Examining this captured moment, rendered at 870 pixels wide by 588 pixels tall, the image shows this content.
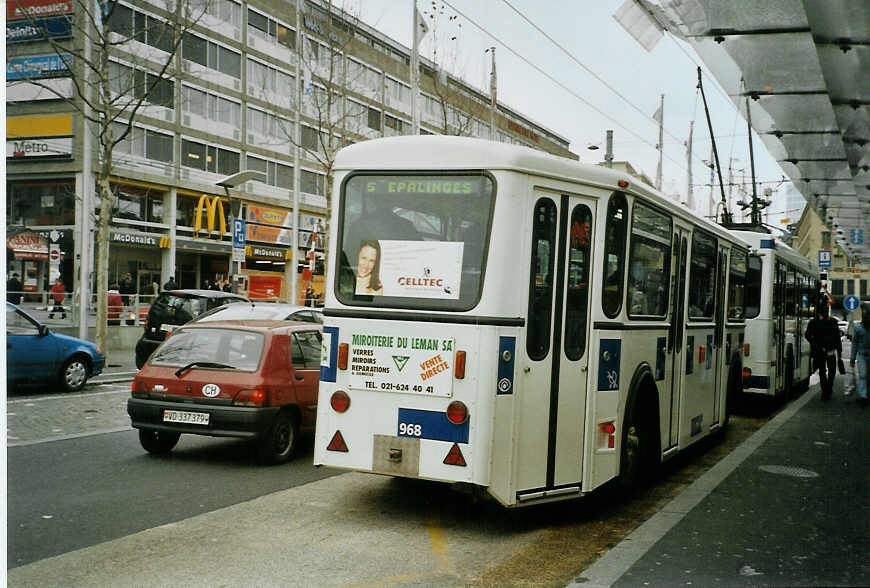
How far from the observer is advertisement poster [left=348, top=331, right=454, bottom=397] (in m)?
6.37

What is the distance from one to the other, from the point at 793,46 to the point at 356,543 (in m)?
8.11

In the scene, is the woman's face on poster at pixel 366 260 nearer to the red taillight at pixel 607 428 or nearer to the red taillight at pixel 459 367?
the red taillight at pixel 459 367

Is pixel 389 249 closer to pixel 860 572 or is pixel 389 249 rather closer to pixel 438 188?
pixel 438 188

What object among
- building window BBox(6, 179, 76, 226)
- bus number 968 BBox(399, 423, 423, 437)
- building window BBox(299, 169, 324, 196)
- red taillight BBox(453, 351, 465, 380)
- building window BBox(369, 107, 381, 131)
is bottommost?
bus number 968 BBox(399, 423, 423, 437)

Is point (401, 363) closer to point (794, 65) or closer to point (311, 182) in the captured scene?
point (794, 65)

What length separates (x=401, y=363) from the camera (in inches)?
256

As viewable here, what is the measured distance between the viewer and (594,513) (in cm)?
748

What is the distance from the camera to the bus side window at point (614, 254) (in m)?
7.04

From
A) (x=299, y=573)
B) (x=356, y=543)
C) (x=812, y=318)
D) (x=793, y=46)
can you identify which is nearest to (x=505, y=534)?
(x=356, y=543)

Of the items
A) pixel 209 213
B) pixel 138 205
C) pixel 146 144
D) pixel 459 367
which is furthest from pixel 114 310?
pixel 459 367

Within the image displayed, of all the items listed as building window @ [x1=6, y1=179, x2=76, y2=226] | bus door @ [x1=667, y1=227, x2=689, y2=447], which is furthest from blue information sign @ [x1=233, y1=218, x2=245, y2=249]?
building window @ [x1=6, y1=179, x2=76, y2=226]

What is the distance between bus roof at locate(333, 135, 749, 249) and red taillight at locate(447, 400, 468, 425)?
175 cm

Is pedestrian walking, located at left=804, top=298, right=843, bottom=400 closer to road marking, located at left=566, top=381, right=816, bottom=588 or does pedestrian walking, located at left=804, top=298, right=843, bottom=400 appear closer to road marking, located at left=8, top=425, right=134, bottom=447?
road marking, located at left=566, top=381, right=816, bottom=588

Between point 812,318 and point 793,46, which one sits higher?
point 793,46
